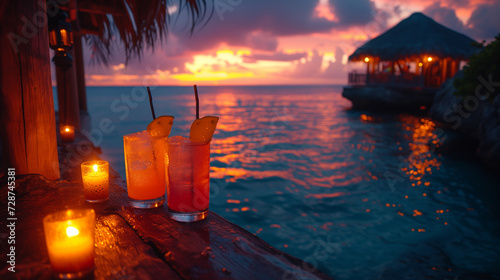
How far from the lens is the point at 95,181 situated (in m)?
1.27

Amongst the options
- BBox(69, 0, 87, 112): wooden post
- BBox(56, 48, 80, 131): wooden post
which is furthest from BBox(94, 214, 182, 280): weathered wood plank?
BBox(56, 48, 80, 131): wooden post

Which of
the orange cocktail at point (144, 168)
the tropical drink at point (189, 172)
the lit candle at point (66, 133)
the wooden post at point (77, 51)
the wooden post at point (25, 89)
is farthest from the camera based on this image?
the wooden post at point (77, 51)

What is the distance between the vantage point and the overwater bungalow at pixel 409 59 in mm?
18375

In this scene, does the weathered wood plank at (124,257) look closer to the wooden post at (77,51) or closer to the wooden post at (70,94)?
the wooden post at (77,51)

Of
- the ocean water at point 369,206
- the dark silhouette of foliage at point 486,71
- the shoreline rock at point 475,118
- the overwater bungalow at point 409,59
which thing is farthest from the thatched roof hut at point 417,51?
the dark silhouette of foliage at point 486,71

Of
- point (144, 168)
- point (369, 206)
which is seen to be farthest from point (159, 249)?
point (369, 206)

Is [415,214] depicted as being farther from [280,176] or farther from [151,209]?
[151,209]

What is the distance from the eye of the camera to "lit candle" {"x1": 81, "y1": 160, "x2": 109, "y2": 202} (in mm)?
1264

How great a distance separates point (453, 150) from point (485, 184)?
3.33 m

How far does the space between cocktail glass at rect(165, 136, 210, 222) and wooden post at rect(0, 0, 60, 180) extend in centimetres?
132

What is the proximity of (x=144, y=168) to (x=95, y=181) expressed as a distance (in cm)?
27

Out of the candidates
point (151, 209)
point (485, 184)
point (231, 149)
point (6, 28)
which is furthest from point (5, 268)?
point (231, 149)

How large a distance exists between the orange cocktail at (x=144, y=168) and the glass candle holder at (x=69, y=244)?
1.33 feet

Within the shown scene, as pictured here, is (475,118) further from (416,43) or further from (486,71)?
(416,43)
